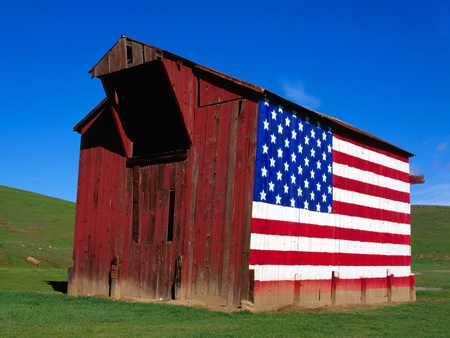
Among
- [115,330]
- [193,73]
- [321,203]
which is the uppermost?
[193,73]

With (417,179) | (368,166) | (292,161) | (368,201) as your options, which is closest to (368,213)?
(368,201)

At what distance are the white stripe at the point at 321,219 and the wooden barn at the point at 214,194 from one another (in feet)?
0.15

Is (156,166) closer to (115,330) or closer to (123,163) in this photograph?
(123,163)

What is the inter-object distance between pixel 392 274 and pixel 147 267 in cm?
1092

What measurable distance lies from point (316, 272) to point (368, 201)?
15.6ft

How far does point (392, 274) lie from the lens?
80.9 ft

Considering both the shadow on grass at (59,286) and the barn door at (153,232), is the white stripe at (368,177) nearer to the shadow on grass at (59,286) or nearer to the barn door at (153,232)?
the barn door at (153,232)

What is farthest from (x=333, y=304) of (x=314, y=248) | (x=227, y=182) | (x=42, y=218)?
(x=42, y=218)

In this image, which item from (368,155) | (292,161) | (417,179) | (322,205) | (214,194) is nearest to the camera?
(214,194)

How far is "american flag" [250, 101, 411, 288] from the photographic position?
17625mm

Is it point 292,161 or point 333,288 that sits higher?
point 292,161

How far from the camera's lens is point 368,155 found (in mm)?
23547

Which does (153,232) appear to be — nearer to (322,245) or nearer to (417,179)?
(322,245)

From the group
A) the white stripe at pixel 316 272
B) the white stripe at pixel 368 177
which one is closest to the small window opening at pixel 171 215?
the white stripe at pixel 316 272
